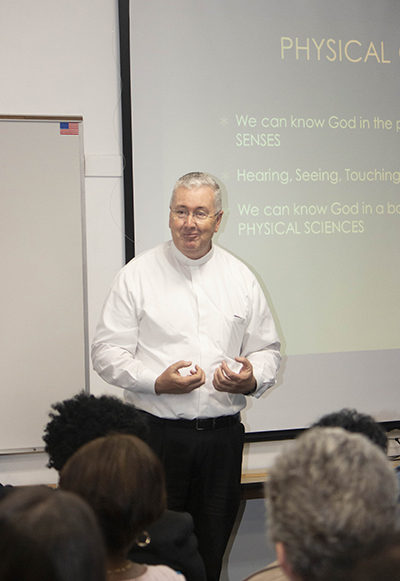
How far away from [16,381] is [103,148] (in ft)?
4.07

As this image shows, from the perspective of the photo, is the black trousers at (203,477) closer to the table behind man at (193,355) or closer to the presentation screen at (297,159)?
the table behind man at (193,355)

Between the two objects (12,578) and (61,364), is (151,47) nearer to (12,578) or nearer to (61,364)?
(61,364)

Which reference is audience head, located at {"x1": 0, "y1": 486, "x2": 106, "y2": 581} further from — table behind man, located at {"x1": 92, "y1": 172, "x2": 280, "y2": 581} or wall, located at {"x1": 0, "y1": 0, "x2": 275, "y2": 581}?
wall, located at {"x1": 0, "y1": 0, "x2": 275, "y2": 581}

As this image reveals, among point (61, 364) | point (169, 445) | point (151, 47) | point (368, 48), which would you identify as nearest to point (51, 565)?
point (169, 445)

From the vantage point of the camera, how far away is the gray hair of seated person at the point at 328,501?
2.26 ft

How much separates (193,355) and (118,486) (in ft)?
3.43

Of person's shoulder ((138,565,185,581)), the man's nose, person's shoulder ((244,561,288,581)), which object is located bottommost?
person's shoulder ((244,561,288,581))

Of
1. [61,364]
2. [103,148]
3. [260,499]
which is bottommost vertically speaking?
[260,499]

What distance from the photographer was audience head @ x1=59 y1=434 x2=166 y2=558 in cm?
90

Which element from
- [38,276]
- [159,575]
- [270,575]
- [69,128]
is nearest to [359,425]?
[270,575]

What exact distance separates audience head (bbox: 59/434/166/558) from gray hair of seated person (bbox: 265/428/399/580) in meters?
0.27

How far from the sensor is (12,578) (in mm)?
629

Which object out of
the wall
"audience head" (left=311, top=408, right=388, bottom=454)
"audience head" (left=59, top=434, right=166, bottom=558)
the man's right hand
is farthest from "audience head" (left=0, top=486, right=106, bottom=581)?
the wall

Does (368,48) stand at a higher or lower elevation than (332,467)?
higher
